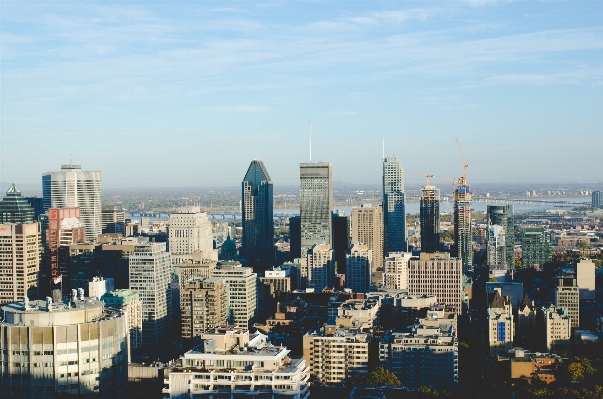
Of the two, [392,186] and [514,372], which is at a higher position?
[392,186]

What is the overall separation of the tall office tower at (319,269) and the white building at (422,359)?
27.4 meters

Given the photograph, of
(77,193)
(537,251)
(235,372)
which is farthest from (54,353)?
(77,193)

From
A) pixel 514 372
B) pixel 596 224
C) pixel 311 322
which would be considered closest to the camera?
pixel 514 372

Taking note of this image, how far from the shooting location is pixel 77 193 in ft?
282

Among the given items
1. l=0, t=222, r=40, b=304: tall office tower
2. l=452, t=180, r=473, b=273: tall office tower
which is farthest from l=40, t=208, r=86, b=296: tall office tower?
l=452, t=180, r=473, b=273: tall office tower

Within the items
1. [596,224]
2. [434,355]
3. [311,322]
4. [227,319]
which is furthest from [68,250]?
[596,224]

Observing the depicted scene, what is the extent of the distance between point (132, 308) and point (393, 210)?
4548 centimetres

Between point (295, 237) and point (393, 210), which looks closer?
point (295, 237)

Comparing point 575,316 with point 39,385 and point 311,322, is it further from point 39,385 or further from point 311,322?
point 39,385

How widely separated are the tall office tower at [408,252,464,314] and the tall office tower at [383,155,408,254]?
25836 mm

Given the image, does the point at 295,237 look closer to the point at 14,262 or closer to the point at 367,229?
the point at 367,229

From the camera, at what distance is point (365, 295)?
52875mm

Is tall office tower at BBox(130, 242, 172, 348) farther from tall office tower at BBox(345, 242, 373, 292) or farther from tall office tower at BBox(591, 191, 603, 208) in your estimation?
tall office tower at BBox(591, 191, 603, 208)

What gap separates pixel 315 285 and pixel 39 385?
149 feet
